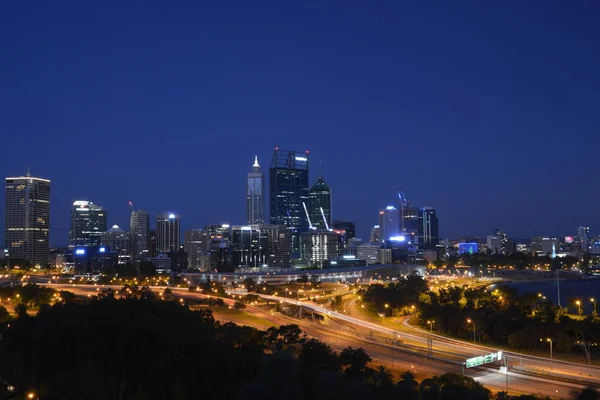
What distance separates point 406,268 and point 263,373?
249 ft

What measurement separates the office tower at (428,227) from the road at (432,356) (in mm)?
138422

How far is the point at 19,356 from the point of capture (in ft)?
58.9

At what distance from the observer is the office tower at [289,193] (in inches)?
5211

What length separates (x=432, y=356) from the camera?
2200 cm

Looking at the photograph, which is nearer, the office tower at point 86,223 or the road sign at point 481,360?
the road sign at point 481,360

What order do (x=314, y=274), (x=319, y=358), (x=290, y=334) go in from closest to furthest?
(x=319, y=358) → (x=290, y=334) → (x=314, y=274)

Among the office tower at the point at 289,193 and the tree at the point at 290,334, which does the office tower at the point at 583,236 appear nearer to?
the office tower at the point at 289,193

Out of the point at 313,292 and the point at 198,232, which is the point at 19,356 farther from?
the point at 198,232

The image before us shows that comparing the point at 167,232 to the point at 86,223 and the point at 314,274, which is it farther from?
the point at 314,274

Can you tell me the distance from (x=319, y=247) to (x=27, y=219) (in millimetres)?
56536

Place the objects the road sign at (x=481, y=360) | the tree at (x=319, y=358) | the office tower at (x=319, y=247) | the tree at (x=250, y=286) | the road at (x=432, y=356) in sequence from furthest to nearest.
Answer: the office tower at (x=319, y=247), the tree at (x=250, y=286), the road sign at (x=481, y=360), the road at (x=432, y=356), the tree at (x=319, y=358)

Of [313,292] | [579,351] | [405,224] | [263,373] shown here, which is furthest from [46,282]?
[405,224]

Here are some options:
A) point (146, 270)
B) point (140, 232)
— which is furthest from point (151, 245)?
point (146, 270)

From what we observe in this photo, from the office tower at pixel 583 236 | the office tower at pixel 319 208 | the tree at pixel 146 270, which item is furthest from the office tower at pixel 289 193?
the office tower at pixel 583 236
